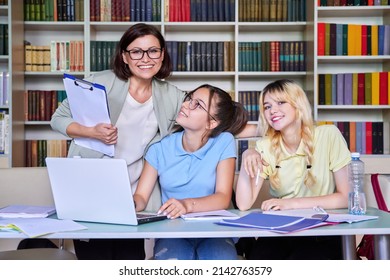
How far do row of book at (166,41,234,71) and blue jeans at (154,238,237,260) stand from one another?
8.09 ft

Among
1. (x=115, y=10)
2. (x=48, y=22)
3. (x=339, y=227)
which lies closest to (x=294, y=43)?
(x=115, y=10)

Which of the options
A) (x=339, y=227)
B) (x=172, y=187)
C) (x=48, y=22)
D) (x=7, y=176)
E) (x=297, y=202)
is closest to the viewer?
(x=339, y=227)

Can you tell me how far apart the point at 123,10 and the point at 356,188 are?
108 inches

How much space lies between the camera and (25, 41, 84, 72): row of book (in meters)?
4.23

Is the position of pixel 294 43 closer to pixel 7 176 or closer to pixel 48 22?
pixel 48 22

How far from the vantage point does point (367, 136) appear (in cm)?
430

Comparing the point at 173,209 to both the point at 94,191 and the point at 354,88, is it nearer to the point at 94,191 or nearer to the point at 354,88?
the point at 94,191

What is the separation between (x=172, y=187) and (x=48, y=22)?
249cm

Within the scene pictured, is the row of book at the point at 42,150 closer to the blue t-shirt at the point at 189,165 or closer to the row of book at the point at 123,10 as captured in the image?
the row of book at the point at 123,10

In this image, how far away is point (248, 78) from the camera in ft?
14.7

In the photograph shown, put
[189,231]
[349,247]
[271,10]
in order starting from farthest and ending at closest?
[271,10] < [349,247] < [189,231]

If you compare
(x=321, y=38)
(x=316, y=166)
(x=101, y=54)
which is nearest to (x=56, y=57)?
(x=101, y=54)

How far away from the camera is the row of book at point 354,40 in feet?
13.8

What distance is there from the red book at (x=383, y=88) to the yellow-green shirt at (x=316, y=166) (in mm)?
2293
